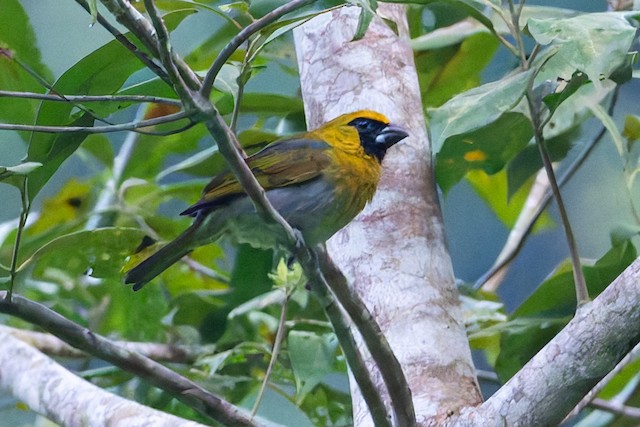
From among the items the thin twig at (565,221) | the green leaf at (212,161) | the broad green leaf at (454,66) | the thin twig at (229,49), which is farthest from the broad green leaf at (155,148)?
the thin twig at (229,49)

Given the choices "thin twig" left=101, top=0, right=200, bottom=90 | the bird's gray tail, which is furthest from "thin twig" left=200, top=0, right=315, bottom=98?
the bird's gray tail

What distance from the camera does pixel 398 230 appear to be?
1763mm

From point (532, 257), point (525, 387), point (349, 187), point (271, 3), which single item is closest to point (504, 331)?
point (349, 187)

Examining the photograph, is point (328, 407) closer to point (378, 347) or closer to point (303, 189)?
point (303, 189)

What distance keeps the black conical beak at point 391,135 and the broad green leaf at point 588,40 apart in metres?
0.47

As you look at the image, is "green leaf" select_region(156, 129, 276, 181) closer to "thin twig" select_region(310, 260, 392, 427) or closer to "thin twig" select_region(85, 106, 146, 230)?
"thin twig" select_region(85, 106, 146, 230)

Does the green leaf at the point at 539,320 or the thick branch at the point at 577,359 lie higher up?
the thick branch at the point at 577,359

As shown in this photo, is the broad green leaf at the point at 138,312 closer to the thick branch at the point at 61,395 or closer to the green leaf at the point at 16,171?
the thick branch at the point at 61,395

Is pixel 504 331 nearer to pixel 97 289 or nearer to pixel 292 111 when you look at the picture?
pixel 292 111

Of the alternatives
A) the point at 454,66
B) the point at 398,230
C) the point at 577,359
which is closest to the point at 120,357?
the point at 577,359

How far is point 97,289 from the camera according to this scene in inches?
107

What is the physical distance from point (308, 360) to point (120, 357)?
676 mm

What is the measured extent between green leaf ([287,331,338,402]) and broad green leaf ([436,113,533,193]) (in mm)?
415

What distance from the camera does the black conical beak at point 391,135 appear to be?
185 cm
